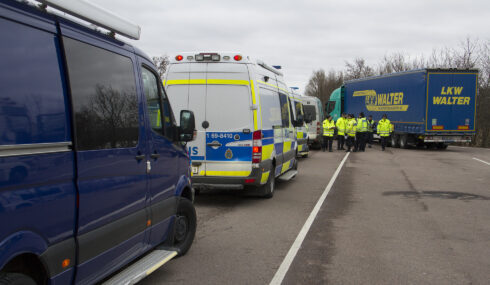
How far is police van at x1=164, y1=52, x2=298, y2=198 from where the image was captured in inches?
328

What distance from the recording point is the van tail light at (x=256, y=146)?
326 inches

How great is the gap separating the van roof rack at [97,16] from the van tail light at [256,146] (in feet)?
13.6

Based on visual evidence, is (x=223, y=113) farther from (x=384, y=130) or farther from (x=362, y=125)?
(x=384, y=130)

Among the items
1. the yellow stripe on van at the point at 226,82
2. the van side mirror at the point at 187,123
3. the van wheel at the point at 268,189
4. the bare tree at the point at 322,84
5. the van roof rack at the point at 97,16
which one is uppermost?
the bare tree at the point at 322,84

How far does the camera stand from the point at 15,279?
2652mm

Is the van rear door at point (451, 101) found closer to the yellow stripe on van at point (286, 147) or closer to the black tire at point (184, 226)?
the yellow stripe on van at point (286, 147)

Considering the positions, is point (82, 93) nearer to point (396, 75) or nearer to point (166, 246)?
point (166, 246)

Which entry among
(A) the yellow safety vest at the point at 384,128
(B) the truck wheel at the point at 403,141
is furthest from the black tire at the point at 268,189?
(B) the truck wheel at the point at 403,141

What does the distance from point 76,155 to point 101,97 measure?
25.6 inches

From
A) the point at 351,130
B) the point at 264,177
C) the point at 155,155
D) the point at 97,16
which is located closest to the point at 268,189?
the point at 264,177

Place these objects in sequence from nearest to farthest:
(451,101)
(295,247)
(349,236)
→ (295,247) → (349,236) → (451,101)

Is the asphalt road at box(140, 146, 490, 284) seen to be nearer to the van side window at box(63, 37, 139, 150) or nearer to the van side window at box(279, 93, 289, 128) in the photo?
the van side window at box(279, 93, 289, 128)

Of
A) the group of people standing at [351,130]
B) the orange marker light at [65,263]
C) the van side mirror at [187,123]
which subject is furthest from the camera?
the group of people standing at [351,130]

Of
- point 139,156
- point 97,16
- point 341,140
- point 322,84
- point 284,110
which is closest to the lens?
point 97,16
